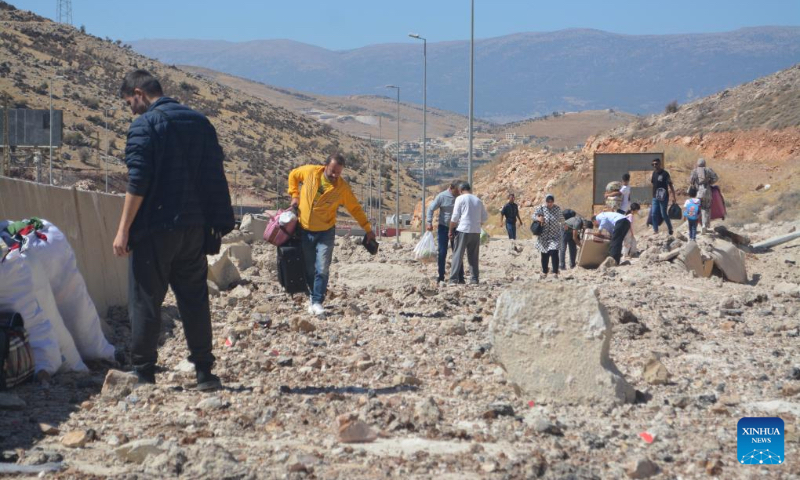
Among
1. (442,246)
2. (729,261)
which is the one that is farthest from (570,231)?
(442,246)

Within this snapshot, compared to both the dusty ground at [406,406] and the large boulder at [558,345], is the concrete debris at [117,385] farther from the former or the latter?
the large boulder at [558,345]

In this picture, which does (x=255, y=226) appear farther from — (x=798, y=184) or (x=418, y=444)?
(x=798, y=184)

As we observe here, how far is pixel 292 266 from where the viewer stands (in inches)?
391

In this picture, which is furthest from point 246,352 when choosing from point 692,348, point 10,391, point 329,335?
point 692,348

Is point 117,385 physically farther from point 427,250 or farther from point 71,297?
point 427,250

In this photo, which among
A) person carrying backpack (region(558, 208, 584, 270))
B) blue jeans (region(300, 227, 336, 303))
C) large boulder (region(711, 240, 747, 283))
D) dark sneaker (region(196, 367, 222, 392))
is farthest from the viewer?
person carrying backpack (region(558, 208, 584, 270))

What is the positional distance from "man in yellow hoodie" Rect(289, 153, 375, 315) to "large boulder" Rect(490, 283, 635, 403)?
11.7ft

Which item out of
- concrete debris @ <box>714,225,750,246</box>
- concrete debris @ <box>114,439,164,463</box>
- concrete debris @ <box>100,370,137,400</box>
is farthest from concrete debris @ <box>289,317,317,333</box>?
concrete debris @ <box>714,225,750,246</box>

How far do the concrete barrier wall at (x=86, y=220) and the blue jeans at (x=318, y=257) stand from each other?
1754 mm

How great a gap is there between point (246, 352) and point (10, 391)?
205 cm

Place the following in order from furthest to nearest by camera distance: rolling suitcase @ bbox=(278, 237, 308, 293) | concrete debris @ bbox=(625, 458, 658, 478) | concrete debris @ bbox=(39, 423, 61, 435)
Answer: rolling suitcase @ bbox=(278, 237, 308, 293) → concrete debris @ bbox=(39, 423, 61, 435) → concrete debris @ bbox=(625, 458, 658, 478)

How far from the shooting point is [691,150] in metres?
43.4

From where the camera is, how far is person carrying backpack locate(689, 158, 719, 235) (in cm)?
1775

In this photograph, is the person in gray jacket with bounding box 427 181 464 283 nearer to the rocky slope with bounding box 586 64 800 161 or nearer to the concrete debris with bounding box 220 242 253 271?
the concrete debris with bounding box 220 242 253 271
